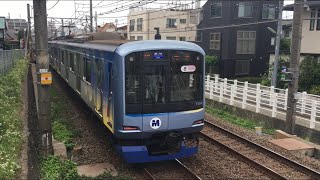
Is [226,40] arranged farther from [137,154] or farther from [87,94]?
[137,154]

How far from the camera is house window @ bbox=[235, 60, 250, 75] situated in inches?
1210

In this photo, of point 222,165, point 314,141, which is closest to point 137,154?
point 222,165

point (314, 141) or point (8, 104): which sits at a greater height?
point (8, 104)

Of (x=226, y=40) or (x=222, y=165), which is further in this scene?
(x=226, y=40)

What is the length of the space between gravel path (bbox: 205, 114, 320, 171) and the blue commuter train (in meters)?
2.98

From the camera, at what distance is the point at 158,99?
812 centimetres

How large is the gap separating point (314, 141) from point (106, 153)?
676 centimetres

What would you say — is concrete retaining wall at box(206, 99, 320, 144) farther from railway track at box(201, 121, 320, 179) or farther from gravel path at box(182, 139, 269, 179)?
gravel path at box(182, 139, 269, 179)

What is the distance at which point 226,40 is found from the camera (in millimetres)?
29984

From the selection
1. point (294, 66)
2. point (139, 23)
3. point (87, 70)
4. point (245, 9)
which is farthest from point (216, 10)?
point (87, 70)

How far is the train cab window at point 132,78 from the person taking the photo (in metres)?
7.88

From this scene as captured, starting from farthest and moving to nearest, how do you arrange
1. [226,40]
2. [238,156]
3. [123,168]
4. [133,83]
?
[226,40]
[238,156]
[123,168]
[133,83]

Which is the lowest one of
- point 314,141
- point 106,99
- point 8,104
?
point 314,141

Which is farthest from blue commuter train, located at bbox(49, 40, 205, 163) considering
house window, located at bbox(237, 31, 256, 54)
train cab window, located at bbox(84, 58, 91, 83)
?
house window, located at bbox(237, 31, 256, 54)
